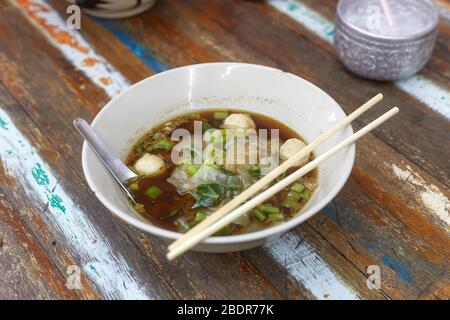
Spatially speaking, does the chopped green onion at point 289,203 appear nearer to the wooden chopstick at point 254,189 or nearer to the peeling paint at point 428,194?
the wooden chopstick at point 254,189

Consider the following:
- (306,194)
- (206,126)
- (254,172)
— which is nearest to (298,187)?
(306,194)

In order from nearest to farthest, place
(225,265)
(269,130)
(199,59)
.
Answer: (225,265)
(269,130)
(199,59)

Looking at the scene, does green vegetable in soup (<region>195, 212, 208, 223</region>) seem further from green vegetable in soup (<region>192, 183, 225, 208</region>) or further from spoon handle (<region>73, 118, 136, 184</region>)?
spoon handle (<region>73, 118, 136, 184</region>)

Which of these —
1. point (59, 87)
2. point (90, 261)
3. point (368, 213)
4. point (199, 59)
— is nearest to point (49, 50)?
point (59, 87)

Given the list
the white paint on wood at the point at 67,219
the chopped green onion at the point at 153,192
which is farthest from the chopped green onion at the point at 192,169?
the white paint on wood at the point at 67,219

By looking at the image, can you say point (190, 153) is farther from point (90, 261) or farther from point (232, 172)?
point (90, 261)
